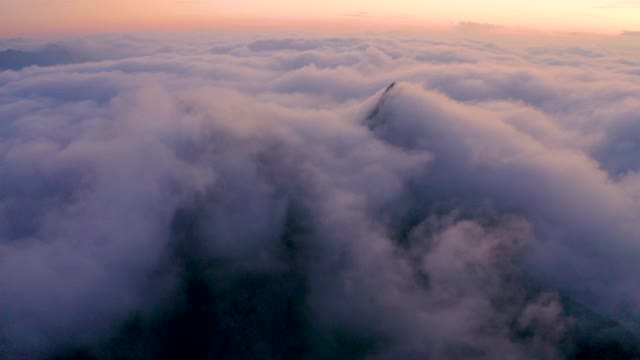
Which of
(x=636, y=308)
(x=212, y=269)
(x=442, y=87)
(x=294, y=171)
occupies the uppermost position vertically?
(x=442, y=87)

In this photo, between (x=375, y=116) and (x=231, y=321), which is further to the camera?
(x=375, y=116)

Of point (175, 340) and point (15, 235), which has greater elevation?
point (15, 235)

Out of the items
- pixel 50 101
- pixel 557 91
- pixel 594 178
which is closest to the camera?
pixel 594 178

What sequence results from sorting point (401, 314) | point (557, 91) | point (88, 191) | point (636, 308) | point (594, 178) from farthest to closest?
1. point (557, 91)
2. point (88, 191)
3. point (594, 178)
4. point (401, 314)
5. point (636, 308)

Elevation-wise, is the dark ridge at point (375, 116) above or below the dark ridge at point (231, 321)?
above

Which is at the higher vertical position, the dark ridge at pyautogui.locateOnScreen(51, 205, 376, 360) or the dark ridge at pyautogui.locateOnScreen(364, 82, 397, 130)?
the dark ridge at pyautogui.locateOnScreen(364, 82, 397, 130)

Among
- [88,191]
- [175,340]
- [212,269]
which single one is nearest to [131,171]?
[88,191]

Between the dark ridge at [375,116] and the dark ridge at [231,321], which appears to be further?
the dark ridge at [375,116]

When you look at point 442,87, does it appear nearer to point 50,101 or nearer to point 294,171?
point 294,171

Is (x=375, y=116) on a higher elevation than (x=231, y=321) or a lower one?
higher

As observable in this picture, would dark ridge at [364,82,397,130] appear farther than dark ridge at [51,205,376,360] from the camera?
Yes

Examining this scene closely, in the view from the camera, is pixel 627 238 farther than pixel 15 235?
No
